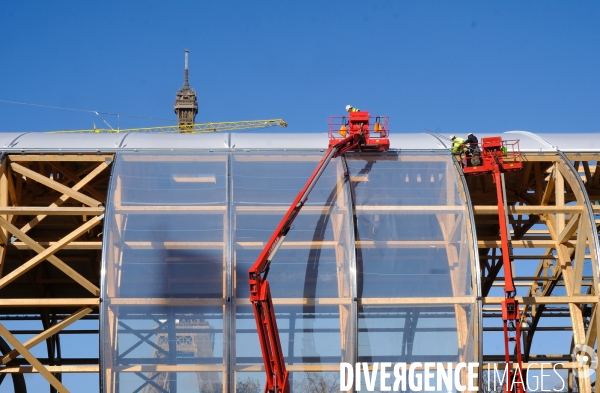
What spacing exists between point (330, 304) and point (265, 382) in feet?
10.3

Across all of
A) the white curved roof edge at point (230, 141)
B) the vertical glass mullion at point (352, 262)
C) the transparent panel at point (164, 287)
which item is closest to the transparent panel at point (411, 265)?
the vertical glass mullion at point (352, 262)

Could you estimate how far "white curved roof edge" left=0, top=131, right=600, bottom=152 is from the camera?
31703 mm

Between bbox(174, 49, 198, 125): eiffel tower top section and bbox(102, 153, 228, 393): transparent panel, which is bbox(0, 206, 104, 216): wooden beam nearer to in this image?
bbox(102, 153, 228, 393): transparent panel

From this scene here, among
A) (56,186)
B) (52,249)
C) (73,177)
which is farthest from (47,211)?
(73,177)

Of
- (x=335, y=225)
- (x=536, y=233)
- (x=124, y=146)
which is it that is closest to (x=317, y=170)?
(x=335, y=225)

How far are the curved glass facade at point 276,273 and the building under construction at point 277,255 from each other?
46mm

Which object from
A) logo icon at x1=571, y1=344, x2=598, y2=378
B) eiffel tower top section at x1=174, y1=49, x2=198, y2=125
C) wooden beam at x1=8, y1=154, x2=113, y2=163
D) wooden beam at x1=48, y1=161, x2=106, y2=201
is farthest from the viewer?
eiffel tower top section at x1=174, y1=49, x2=198, y2=125

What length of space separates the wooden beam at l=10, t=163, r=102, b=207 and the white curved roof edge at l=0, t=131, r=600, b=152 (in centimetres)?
74

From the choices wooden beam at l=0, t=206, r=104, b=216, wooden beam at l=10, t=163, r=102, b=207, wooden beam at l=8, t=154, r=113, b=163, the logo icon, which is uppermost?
wooden beam at l=8, t=154, r=113, b=163

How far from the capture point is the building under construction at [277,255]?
91.7ft

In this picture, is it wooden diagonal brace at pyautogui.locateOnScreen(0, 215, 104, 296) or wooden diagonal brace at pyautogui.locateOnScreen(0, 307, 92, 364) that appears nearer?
wooden diagonal brace at pyautogui.locateOnScreen(0, 307, 92, 364)

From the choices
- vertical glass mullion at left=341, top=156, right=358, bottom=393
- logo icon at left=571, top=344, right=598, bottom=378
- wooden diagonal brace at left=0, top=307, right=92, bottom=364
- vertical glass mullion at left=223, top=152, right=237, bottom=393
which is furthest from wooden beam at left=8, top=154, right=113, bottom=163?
logo icon at left=571, top=344, right=598, bottom=378

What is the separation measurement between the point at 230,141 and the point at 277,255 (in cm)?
518

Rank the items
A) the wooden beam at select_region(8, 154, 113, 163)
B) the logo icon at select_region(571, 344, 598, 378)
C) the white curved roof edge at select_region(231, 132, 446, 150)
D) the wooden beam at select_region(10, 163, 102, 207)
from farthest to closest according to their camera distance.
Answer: the white curved roof edge at select_region(231, 132, 446, 150) < the wooden beam at select_region(8, 154, 113, 163) < the wooden beam at select_region(10, 163, 102, 207) < the logo icon at select_region(571, 344, 598, 378)
